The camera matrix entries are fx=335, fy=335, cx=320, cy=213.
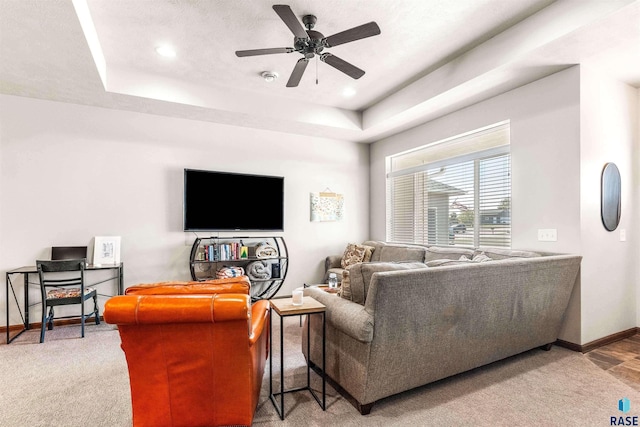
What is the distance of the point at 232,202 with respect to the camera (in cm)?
476

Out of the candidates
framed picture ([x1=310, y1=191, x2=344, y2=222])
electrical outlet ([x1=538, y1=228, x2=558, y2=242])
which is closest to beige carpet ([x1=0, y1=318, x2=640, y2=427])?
electrical outlet ([x1=538, y1=228, x2=558, y2=242])

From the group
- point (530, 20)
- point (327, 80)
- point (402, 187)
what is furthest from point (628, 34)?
A: point (402, 187)

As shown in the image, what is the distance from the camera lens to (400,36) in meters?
3.14

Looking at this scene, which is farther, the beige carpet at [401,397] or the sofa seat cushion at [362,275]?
the sofa seat cushion at [362,275]

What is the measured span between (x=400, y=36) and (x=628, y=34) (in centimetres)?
175

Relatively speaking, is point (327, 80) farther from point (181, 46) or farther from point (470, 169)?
point (470, 169)

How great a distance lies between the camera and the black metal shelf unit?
4484 mm

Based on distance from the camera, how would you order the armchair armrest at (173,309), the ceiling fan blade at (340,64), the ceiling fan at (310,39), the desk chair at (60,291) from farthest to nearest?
the desk chair at (60,291), the ceiling fan blade at (340,64), the ceiling fan at (310,39), the armchair armrest at (173,309)

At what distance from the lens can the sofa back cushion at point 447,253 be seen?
3.90 meters

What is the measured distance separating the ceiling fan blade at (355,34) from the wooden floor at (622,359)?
3.24 m

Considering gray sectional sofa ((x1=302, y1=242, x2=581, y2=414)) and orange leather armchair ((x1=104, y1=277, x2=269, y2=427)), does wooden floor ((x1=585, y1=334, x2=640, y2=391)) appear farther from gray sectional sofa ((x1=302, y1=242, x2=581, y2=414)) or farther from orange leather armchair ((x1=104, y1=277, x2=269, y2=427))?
orange leather armchair ((x1=104, y1=277, x2=269, y2=427))

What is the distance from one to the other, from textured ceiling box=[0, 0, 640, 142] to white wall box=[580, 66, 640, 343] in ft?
0.88

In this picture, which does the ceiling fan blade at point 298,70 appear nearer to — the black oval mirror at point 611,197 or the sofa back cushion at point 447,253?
the sofa back cushion at point 447,253

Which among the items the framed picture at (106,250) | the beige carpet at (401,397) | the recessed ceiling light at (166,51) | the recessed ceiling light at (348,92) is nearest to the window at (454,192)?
the recessed ceiling light at (348,92)
